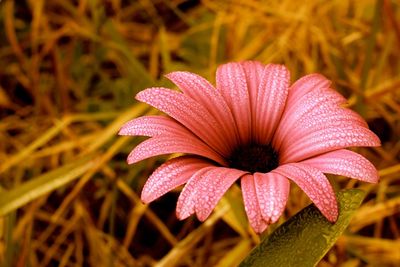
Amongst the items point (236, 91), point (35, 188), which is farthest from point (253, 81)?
point (35, 188)

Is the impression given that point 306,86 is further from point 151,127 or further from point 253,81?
point 151,127

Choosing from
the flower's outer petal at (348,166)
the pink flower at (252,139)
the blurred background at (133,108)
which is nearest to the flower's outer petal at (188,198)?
the pink flower at (252,139)

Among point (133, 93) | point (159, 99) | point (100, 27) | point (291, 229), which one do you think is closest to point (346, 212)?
point (291, 229)

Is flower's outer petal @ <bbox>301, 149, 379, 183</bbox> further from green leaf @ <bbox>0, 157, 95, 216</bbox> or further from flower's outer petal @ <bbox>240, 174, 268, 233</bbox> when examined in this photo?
green leaf @ <bbox>0, 157, 95, 216</bbox>

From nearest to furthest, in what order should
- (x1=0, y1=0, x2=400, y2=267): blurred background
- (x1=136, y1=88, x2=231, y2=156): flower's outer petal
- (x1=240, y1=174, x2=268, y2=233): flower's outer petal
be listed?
(x1=240, y1=174, x2=268, y2=233): flower's outer petal
(x1=136, y1=88, x2=231, y2=156): flower's outer petal
(x1=0, y1=0, x2=400, y2=267): blurred background

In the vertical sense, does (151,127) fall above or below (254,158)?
above

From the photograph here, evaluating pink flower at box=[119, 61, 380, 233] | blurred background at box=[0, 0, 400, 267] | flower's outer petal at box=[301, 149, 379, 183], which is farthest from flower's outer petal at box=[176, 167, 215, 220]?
blurred background at box=[0, 0, 400, 267]

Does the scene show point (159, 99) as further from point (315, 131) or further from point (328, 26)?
point (328, 26)
